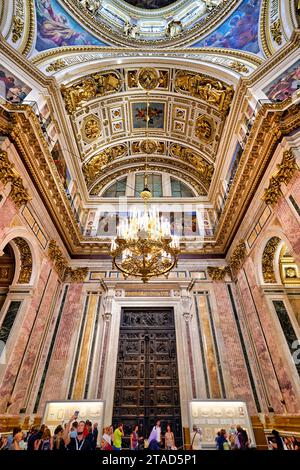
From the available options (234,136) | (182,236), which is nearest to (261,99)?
(234,136)

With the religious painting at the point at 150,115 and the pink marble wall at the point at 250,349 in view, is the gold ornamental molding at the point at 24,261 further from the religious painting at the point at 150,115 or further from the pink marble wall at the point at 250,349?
the religious painting at the point at 150,115

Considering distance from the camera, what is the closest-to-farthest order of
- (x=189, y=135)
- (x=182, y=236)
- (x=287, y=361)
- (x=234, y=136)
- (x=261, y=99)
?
(x=287, y=361)
(x=261, y=99)
(x=234, y=136)
(x=182, y=236)
(x=189, y=135)

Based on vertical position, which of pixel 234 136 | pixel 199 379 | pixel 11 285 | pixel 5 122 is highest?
pixel 234 136

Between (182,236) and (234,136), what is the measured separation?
3712 millimetres

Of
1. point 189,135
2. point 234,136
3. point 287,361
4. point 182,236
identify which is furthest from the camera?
point 189,135

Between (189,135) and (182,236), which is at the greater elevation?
(189,135)

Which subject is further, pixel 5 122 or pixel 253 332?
pixel 253 332

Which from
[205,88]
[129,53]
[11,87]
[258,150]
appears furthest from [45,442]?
[129,53]

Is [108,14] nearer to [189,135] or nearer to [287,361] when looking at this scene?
[189,135]

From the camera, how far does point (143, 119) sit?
9.61 metres

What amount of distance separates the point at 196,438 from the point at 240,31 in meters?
11.0

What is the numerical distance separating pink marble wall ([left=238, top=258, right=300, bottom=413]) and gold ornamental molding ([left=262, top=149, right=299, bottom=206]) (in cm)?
209

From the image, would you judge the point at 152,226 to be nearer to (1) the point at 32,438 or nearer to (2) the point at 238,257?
(2) the point at 238,257

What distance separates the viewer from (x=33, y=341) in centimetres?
604
